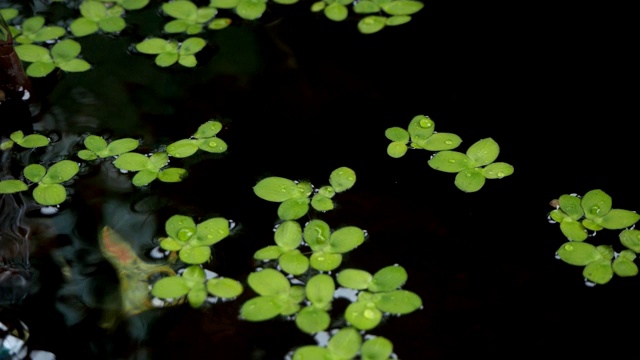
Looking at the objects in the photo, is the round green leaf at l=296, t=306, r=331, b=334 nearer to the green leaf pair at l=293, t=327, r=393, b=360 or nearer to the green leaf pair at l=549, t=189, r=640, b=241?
the green leaf pair at l=293, t=327, r=393, b=360

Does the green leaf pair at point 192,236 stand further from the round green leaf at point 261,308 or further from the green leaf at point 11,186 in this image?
the green leaf at point 11,186

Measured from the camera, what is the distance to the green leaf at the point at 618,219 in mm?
1710

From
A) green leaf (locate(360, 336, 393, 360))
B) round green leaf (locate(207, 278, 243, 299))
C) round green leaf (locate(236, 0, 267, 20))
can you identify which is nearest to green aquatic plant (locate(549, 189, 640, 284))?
green leaf (locate(360, 336, 393, 360))

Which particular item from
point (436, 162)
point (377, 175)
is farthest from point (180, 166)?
point (436, 162)

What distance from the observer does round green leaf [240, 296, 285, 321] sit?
1559 mm

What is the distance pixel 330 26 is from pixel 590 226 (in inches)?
44.3

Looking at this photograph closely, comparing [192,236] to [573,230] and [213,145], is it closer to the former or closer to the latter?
[213,145]

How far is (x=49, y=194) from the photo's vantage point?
1844mm

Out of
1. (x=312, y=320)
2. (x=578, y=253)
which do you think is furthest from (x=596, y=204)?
(x=312, y=320)

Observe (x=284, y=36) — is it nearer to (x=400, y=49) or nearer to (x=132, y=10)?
(x=400, y=49)

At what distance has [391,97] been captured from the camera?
2.14 meters

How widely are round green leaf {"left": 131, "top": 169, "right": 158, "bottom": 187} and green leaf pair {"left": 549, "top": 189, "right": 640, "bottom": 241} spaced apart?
1.03 meters

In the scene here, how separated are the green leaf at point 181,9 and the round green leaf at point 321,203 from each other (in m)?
0.97

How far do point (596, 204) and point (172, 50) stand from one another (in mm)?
1385
